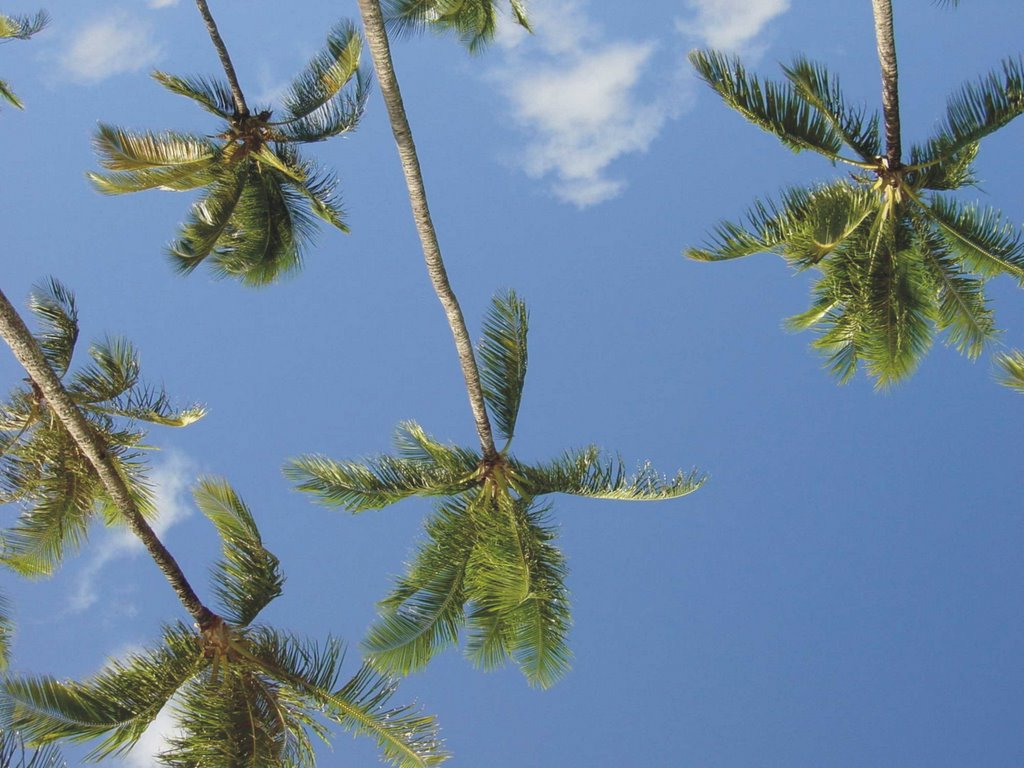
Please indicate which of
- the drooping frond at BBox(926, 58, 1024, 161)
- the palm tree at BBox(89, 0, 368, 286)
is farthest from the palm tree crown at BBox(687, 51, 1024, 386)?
the palm tree at BBox(89, 0, 368, 286)

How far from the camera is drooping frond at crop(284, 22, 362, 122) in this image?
18.0 meters

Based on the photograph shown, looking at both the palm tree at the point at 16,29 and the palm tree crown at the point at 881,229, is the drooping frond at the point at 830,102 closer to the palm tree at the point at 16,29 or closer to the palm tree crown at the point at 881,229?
the palm tree crown at the point at 881,229

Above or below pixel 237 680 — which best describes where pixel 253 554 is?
above

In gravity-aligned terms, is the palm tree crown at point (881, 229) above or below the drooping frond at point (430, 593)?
above

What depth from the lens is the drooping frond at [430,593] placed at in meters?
15.6

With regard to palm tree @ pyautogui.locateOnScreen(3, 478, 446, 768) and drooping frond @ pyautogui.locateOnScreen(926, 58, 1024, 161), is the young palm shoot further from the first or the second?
drooping frond @ pyautogui.locateOnScreen(926, 58, 1024, 161)

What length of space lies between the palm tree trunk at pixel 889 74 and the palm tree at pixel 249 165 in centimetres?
702

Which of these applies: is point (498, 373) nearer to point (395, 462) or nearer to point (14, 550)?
point (395, 462)

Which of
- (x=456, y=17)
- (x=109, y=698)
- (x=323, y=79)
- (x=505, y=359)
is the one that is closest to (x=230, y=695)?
(x=109, y=698)

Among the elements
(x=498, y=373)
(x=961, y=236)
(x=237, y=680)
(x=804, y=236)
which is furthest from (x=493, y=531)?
(x=961, y=236)

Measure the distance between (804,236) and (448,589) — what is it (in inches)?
234

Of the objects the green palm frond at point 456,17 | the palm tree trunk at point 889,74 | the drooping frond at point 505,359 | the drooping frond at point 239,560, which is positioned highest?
the green palm frond at point 456,17

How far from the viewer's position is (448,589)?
15766 millimetres

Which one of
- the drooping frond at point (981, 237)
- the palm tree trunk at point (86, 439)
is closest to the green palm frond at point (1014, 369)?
the drooping frond at point (981, 237)
